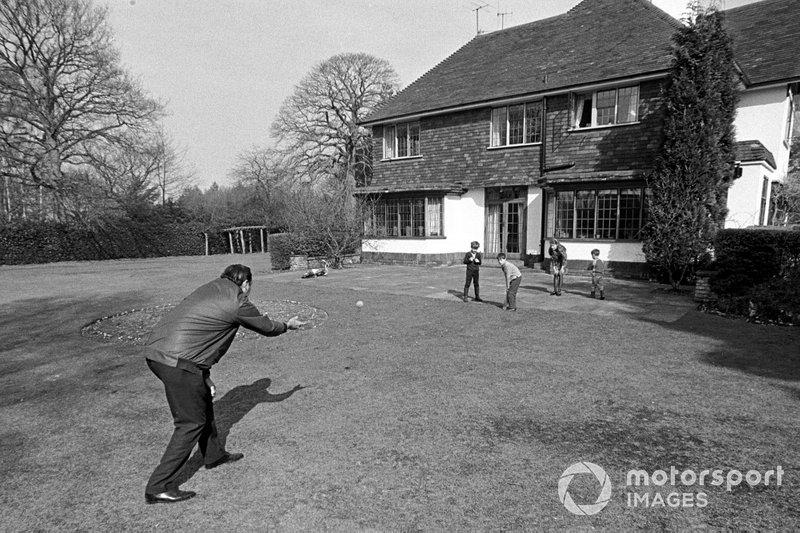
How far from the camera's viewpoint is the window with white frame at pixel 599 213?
48.3 feet

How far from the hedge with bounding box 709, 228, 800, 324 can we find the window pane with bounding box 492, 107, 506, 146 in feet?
33.1

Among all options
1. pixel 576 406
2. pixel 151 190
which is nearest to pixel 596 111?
pixel 576 406

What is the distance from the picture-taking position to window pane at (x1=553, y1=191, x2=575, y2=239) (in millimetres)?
16062

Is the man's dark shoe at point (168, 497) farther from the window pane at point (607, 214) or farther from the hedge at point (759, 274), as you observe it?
the window pane at point (607, 214)

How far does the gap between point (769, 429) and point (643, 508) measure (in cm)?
205

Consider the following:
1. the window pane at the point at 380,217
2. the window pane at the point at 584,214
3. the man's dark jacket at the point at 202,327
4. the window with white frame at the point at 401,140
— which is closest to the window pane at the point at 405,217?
the window pane at the point at 380,217

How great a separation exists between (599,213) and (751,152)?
14.4 ft

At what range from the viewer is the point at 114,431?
4523 millimetres

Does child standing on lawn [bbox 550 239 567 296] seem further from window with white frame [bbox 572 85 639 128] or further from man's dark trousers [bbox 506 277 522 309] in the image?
window with white frame [bbox 572 85 639 128]

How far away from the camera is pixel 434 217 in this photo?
19547 millimetres

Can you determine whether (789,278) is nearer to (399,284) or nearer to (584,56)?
(399,284)

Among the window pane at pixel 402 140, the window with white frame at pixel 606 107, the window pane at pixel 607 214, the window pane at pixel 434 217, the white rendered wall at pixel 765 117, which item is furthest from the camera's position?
the window pane at pixel 402 140

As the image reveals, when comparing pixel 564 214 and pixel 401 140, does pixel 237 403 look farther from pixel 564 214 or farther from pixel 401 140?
pixel 401 140

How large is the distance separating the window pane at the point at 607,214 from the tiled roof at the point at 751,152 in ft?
11.4
